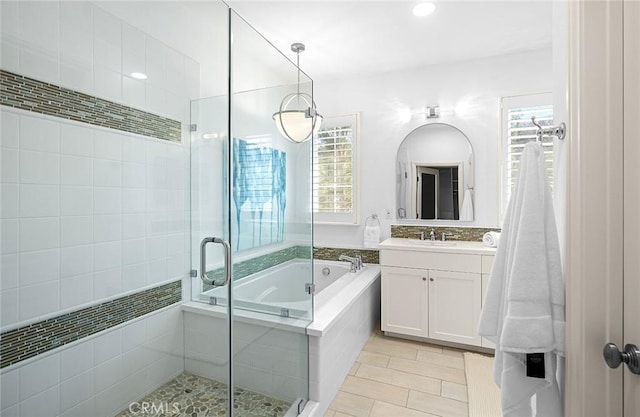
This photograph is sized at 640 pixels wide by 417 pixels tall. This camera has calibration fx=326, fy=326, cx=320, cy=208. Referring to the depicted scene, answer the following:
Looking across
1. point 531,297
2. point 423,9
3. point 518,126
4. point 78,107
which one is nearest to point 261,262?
point 78,107

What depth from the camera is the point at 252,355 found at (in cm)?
163

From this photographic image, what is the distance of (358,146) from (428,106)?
80cm

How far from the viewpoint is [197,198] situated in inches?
69.9

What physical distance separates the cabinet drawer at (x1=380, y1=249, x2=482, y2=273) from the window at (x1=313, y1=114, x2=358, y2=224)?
2.39 feet

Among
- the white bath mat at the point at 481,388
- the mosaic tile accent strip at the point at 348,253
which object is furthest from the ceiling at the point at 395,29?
the white bath mat at the point at 481,388

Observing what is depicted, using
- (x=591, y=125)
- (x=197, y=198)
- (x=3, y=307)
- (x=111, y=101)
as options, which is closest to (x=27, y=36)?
(x=111, y=101)

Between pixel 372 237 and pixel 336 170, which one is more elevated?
pixel 336 170

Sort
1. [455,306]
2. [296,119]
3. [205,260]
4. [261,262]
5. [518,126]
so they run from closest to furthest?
1. [205,260]
2. [261,262]
3. [296,119]
4. [455,306]
5. [518,126]

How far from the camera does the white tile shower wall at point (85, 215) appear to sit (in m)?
1.28

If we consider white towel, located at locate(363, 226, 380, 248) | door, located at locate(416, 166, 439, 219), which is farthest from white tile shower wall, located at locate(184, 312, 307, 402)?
door, located at locate(416, 166, 439, 219)

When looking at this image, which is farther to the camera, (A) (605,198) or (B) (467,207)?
(B) (467,207)

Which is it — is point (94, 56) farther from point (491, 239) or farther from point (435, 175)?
point (491, 239)

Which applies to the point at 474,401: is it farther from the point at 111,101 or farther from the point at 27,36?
the point at 27,36

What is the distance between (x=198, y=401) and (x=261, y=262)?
75 cm
